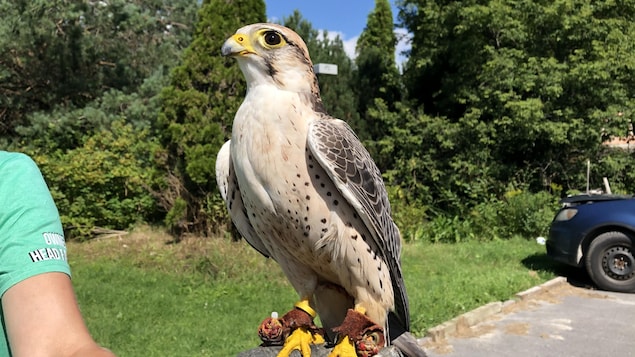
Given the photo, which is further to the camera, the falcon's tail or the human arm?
the falcon's tail

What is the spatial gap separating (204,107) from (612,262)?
19.5ft

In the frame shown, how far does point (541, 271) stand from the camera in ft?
22.5

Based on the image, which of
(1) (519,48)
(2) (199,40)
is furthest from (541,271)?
(2) (199,40)

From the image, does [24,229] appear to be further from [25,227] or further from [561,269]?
[561,269]

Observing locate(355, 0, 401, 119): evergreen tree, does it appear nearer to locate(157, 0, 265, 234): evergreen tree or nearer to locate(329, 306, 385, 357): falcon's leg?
locate(157, 0, 265, 234): evergreen tree

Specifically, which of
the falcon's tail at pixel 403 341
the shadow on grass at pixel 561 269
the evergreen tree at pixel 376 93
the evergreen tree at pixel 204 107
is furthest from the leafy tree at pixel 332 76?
the falcon's tail at pixel 403 341

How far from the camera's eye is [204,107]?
Answer: 7.58 meters

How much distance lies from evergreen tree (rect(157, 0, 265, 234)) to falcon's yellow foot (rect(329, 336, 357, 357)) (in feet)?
18.9

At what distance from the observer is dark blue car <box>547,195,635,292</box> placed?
6.07m

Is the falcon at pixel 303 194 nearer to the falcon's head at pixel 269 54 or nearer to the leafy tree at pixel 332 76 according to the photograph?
the falcon's head at pixel 269 54

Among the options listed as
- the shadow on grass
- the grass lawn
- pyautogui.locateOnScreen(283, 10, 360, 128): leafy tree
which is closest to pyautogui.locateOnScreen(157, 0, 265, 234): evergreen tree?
the grass lawn

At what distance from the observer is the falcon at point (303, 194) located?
5.47 feet

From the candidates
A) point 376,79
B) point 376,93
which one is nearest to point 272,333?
point 376,93

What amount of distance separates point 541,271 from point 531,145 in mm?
4512
